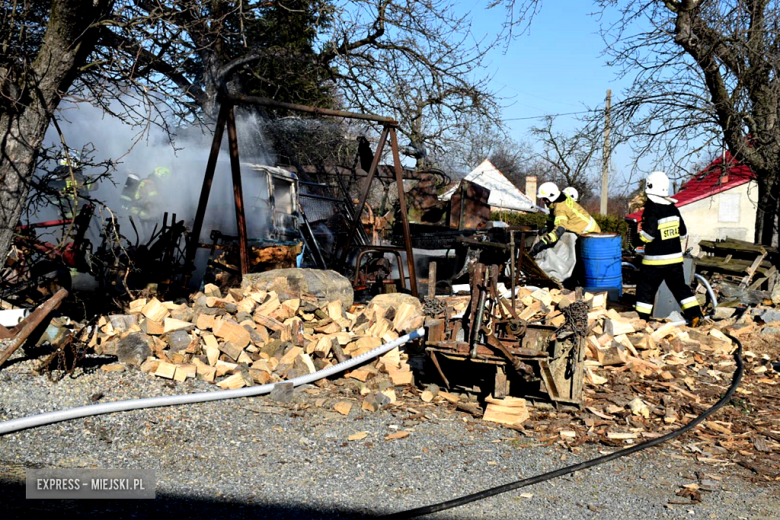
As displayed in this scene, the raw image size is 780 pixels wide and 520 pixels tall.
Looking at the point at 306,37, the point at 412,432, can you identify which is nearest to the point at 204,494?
the point at 412,432

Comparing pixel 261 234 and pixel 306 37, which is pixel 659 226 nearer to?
pixel 261 234

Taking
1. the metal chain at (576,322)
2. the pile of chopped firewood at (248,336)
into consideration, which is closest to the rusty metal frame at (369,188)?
the pile of chopped firewood at (248,336)

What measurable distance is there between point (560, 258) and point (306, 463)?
694cm

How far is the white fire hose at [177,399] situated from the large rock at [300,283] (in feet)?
4.57

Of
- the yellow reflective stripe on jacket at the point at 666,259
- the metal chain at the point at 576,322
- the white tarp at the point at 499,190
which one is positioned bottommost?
the metal chain at the point at 576,322

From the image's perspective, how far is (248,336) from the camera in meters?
6.23

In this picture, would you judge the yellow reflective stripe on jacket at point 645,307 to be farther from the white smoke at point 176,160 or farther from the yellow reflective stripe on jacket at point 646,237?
the white smoke at point 176,160

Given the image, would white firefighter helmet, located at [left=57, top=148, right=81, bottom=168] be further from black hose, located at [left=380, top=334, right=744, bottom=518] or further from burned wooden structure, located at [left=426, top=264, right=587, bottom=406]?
black hose, located at [left=380, top=334, right=744, bottom=518]

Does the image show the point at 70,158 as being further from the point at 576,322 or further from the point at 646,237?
the point at 646,237

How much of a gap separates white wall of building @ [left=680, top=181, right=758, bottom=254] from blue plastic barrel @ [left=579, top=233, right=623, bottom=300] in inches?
845

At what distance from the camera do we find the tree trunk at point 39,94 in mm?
5023

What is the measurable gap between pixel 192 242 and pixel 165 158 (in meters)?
7.15

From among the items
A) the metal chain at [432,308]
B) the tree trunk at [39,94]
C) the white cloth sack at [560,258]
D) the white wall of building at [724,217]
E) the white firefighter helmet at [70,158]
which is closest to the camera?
the tree trunk at [39,94]

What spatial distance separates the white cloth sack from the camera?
33.8 feet
